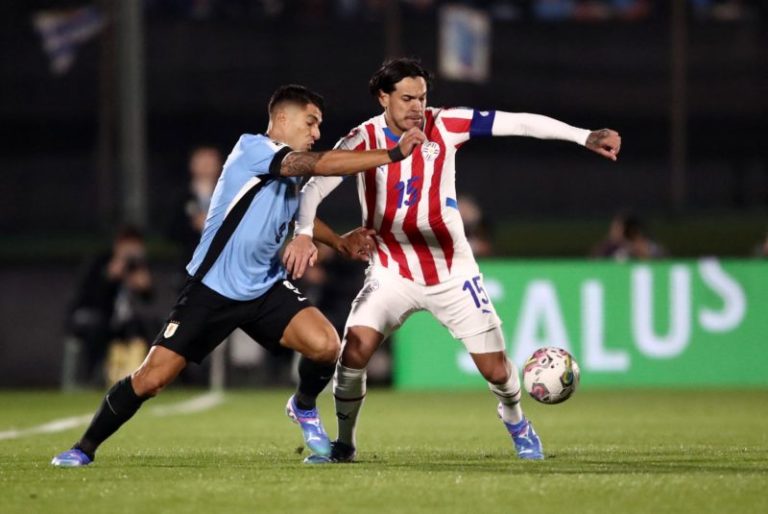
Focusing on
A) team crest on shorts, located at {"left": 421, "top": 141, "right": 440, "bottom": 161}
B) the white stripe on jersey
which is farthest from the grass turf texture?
team crest on shorts, located at {"left": 421, "top": 141, "right": 440, "bottom": 161}

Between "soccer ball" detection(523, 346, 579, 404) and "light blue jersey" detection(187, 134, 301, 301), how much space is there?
160cm

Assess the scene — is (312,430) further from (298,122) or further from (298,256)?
(298,122)

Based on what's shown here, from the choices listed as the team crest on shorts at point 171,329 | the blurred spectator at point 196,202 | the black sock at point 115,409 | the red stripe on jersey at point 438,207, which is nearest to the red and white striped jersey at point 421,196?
the red stripe on jersey at point 438,207

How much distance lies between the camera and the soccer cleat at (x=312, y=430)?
905 centimetres

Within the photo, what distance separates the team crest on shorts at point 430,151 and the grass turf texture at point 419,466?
1.60 m

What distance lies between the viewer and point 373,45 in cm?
3512

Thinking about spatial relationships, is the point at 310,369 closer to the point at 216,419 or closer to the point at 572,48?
the point at 216,419

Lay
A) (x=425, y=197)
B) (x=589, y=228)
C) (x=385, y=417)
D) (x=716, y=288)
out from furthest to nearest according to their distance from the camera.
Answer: (x=589, y=228)
(x=716, y=288)
(x=385, y=417)
(x=425, y=197)

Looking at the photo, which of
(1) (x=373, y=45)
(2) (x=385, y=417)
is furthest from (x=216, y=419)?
(1) (x=373, y=45)

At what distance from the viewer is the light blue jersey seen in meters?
8.66

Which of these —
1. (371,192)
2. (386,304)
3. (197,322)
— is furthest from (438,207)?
(197,322)

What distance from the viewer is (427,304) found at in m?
9.09

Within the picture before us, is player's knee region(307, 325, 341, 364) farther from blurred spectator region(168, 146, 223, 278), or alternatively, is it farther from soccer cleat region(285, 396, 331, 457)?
blurred spectator region(168, 146, 223, 278)

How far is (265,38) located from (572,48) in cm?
637
